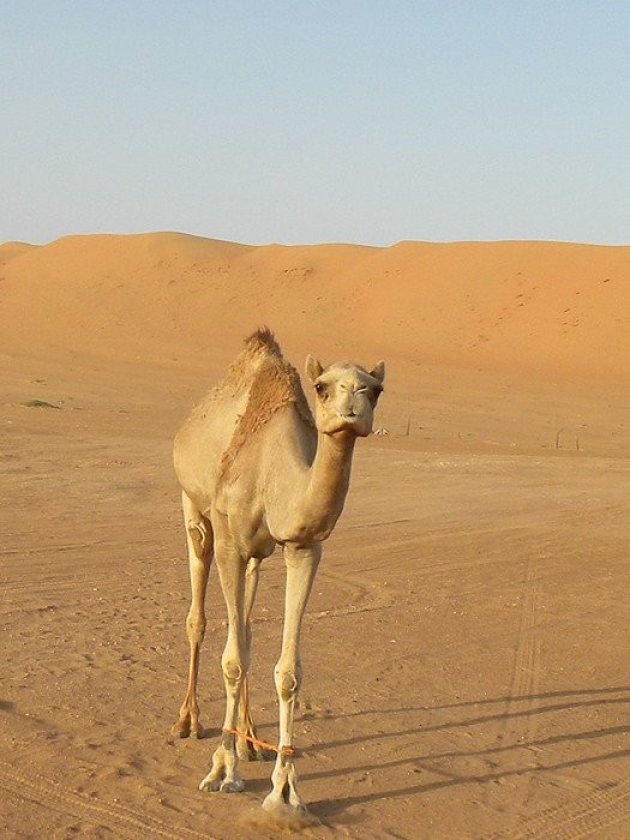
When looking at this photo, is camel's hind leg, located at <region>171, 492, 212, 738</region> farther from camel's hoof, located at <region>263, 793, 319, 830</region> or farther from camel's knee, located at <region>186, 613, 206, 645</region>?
camel's hoof, located at <region>263, 793, 319, 830</region>

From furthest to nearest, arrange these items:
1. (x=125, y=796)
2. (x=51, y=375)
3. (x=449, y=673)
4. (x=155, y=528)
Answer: (x=51, y=375), (x=155, y=528), (x=449, y=673), (x=125, y=796)

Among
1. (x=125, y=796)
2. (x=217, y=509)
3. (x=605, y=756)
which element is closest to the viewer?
(x=125, y=796)

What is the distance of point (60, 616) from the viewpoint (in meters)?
9.81

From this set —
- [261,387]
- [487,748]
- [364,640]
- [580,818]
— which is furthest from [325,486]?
[364,640]

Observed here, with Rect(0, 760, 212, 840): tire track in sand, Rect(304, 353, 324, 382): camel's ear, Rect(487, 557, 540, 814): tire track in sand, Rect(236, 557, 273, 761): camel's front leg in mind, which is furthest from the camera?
Rect(236, 557, 273, 761): camel's front leg

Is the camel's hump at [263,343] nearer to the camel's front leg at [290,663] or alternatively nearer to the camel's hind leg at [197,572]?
the camel's hind leg at [197,572]

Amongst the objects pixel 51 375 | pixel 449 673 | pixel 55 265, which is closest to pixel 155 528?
pixel 449 673

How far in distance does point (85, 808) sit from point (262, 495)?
1737 millimetres

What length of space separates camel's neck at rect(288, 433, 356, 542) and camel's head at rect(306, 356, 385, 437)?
4.4 inches

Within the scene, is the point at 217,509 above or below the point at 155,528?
above

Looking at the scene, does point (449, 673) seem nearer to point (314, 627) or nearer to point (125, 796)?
point (314, 627)

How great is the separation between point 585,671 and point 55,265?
2655 inches

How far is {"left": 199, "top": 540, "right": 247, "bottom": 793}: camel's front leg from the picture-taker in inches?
254

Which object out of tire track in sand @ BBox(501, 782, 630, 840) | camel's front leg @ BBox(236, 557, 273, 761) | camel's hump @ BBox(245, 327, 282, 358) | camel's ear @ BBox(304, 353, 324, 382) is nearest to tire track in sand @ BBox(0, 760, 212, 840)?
camel's front leg @ BBox(236, 557, 273, 761)
